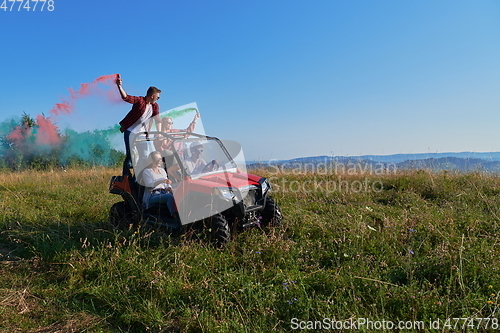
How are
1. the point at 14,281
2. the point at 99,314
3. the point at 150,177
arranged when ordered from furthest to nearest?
the point at 150,177 < the point at 14,281 < the point at 99,314

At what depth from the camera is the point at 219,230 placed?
4348mm

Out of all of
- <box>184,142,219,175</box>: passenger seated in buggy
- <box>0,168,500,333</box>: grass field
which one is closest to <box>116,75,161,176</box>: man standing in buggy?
<box>184,142,219,175</box>: passenger seated in buggy

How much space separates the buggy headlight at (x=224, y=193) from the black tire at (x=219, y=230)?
0.33 meters

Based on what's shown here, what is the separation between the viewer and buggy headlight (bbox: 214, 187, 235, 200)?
4.21 metres

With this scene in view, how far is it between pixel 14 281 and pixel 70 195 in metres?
5.49

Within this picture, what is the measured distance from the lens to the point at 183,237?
4590mm

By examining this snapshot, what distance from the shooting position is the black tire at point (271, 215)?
5.03 meters

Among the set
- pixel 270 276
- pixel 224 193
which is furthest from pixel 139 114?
pixel 270 276

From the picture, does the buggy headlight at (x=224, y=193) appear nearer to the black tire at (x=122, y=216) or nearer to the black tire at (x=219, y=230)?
the black tire at (x=219, y=230)

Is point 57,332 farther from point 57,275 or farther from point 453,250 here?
point 453,250

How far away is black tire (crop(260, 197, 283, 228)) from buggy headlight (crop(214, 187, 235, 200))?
973mm

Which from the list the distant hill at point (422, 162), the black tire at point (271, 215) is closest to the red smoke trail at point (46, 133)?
the distant hill at point (422, 162)

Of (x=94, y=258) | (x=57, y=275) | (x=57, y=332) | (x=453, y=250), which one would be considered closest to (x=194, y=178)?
(x=94, y=258)

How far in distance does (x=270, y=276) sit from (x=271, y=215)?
1.47 m
